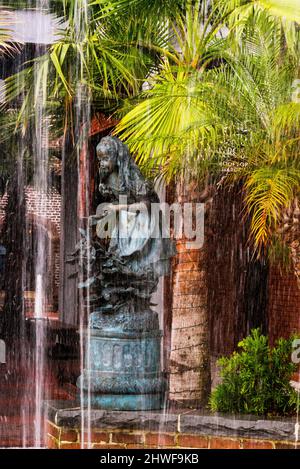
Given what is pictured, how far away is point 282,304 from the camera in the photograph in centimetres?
1305

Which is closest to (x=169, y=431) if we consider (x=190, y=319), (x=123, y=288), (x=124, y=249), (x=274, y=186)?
(x=123, y=288)

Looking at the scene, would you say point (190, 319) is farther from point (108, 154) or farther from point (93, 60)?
point (93, 60)

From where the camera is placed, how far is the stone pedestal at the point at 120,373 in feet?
22.9

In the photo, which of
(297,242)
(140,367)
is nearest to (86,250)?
(140,367)

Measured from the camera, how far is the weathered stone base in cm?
667

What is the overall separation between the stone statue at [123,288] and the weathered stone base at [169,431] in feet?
0.70

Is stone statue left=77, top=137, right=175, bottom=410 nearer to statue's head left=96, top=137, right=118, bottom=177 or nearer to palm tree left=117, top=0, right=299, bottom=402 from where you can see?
statue's head left=96, top=137, right=118, bottom=177

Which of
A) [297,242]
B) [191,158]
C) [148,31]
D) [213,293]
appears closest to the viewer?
[297,242]

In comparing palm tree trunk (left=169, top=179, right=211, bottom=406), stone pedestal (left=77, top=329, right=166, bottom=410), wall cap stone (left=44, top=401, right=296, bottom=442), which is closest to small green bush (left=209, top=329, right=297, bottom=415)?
wall cap stone (left=44, top=401, right=296, bottom=442)

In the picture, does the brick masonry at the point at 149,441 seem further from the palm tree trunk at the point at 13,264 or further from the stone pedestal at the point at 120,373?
the palm tree trunk at the point at 13,264

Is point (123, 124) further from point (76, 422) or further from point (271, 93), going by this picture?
point (76, 422)

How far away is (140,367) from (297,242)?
199 centimetres

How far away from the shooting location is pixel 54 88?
33.2 ft

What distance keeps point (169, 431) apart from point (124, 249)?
1.34 m
